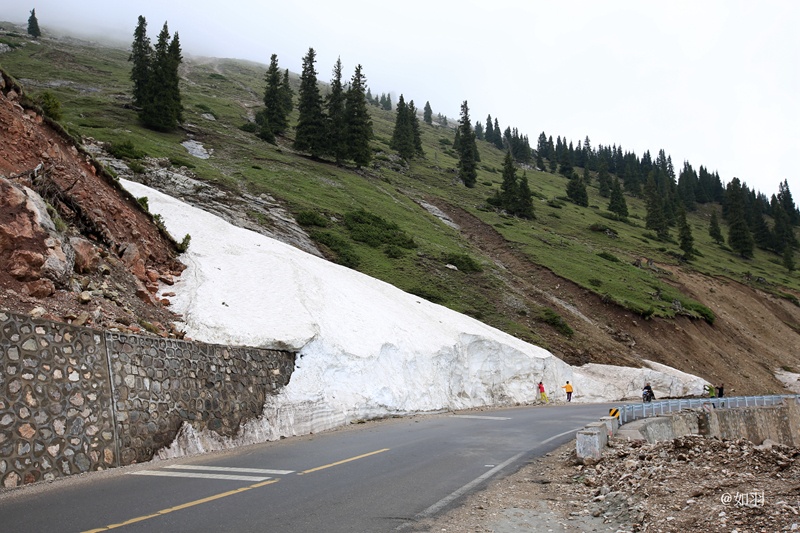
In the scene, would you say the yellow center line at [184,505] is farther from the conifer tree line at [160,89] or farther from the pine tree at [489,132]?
the pine tree at [489,132]

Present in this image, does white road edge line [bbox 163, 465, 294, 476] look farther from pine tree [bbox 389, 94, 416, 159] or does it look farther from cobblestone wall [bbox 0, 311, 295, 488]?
pine tree [bbox 389, 94, 416, 159]

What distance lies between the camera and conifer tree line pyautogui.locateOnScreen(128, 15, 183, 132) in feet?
187

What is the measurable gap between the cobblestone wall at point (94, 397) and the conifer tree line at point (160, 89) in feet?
171

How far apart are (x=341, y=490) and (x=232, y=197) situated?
113ft

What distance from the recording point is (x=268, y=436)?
13570 mm

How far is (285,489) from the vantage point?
8.10 metres

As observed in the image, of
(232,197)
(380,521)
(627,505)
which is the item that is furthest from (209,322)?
(232,197)

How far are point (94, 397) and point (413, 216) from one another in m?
47.1

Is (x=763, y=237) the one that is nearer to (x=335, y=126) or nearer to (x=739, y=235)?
(x=739, y=235)

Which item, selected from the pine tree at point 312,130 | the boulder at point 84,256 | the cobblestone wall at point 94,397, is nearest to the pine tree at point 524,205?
the pine tree at point 312,130

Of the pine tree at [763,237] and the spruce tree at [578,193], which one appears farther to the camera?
the pine tree at [763,237]

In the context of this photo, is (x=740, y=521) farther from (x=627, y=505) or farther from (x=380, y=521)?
(x=380, y=521)

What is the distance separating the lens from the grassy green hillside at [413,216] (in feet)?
127

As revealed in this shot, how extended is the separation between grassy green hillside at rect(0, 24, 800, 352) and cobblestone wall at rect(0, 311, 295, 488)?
39.9ft
